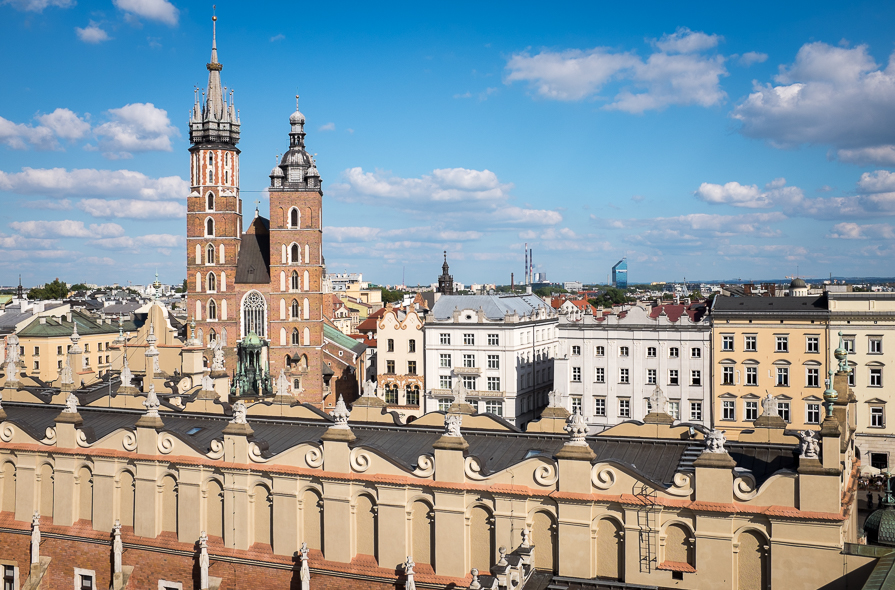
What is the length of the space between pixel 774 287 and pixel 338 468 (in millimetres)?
83732

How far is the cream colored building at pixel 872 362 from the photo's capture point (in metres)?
60.6

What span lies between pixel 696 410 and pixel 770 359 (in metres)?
7.56

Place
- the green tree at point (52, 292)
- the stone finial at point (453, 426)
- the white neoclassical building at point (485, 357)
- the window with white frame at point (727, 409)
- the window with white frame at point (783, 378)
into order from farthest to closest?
1. the green tree at point (52, 292)
2. the white neoclassical building at point (485, 357)
3. the window with white frame at point (727, 409)
4. the window with white frame at point (783, 378)
5. the stone finial at point (453, 426)

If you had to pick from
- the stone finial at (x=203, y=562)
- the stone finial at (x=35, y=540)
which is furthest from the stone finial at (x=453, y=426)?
the stone finial at (x=35, y=540)

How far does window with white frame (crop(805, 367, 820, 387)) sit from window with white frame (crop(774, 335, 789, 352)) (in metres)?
2.40

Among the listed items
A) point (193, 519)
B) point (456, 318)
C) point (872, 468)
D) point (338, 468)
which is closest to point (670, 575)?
point (338, 468)

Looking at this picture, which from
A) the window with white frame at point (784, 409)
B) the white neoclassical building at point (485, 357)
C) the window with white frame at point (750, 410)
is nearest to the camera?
the window with white frame at point (784, 409)

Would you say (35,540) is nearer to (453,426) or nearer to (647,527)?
(453,426)

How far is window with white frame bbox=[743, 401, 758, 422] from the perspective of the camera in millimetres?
63656

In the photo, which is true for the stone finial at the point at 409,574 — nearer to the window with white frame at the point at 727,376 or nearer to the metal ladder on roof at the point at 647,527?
the metal ladder on roof at the point at 647,527

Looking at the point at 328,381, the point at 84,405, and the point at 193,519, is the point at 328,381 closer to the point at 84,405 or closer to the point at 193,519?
the point at 84,405

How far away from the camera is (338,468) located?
26344 mm

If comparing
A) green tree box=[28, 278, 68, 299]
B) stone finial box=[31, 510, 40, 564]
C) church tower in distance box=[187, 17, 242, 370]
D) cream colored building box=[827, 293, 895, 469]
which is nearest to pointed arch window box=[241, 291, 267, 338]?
church tower in distance box=[187, 17, 242, 370]

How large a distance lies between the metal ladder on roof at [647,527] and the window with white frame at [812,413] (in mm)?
46149
